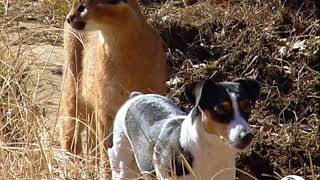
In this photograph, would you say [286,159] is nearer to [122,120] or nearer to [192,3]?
[122,120]

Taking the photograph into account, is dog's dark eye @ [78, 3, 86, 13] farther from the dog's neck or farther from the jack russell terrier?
the dog's neck

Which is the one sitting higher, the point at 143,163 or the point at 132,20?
the point at 132,20

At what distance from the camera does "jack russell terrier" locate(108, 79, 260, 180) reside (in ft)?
14.1

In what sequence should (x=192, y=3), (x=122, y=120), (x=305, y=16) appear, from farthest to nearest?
(x=192, y=3) → (x=305, y=16) → (x=122, y=120)

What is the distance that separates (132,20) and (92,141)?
676 millimetres

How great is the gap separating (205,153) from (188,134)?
4.4 inches

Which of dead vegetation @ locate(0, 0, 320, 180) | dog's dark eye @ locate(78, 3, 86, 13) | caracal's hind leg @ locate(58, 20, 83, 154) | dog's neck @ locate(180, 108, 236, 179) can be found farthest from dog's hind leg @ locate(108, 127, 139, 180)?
caracal's hind leg @ locate(58, 20, 83, 154)

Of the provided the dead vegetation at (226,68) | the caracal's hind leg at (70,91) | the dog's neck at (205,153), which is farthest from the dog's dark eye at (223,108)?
the caracal's hind leg at (70,91)

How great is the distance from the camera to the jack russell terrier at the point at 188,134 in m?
4.29

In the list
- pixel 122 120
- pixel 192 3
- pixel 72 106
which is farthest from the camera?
pixel 192 3

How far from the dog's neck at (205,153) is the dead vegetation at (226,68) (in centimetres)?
54

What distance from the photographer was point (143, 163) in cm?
482

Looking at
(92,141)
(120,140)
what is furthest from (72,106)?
(120,140)

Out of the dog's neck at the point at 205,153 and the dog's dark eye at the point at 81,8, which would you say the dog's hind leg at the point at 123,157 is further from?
the dog's dark eye at the point at 81,8
